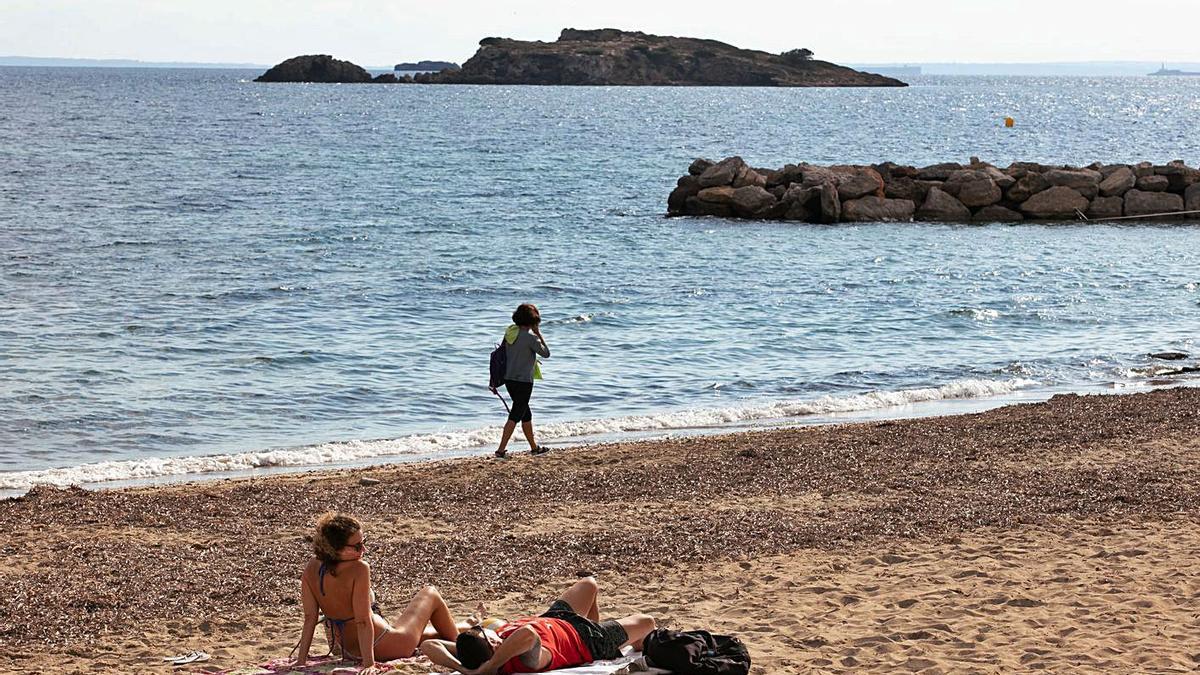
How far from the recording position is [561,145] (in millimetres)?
76062

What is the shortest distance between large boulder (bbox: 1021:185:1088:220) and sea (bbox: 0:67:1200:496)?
147 centimetres

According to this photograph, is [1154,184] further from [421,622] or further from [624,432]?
A: [421,622]

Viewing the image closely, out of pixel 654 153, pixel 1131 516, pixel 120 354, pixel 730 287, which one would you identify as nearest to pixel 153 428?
pixel 120 354

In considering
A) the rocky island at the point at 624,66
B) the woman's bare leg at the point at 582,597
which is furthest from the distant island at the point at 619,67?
the woman's bare leg at the point at 582,597

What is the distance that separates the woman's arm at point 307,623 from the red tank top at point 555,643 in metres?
1.01

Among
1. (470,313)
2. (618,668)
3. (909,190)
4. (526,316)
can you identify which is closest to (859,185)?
(909,190)

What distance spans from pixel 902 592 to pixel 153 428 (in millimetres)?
9826

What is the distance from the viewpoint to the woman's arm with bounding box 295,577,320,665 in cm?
719

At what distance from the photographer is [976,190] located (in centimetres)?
3872

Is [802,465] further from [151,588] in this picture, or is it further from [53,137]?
[53,137]

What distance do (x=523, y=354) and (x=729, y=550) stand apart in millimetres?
4269

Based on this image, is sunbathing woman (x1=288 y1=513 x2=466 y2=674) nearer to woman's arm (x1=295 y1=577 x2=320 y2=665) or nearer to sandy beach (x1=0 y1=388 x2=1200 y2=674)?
woman's arm (x1=295 y1=577 x2=320 y2=665)

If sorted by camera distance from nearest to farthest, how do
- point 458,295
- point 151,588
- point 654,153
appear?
point 151,588
point 458,295
point 654,153

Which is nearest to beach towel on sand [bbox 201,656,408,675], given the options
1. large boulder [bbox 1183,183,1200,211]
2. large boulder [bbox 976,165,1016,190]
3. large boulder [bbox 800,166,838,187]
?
large boulder [bbox 800,166,838,187]
